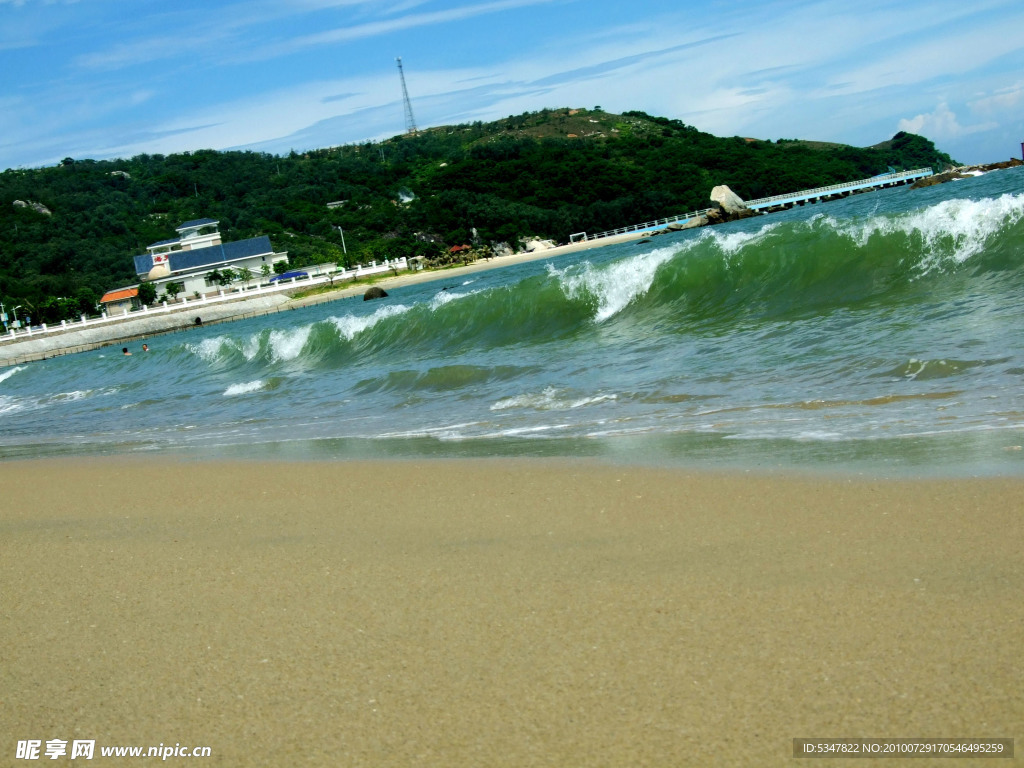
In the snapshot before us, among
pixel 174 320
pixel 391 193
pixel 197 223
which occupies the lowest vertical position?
pixel 174 320

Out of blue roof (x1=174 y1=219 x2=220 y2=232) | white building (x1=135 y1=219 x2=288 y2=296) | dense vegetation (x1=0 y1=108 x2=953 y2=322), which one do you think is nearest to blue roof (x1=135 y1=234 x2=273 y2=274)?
white building (x1=135 y1=219 x2=288 y2=296)

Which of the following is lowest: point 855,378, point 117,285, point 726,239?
point 855,378

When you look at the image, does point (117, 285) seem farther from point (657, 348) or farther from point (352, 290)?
point (657, 348)

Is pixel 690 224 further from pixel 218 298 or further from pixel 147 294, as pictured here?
pixel 147 294

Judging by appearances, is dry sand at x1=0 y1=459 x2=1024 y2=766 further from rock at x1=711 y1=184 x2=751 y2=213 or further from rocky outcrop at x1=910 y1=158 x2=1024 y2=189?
rock at x1=711 y1=184 x2=751 y2=213

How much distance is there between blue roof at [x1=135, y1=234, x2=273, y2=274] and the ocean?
7531 centimetres

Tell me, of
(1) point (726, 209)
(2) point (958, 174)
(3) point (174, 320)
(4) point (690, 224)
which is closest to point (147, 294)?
(3) point (174, 320)

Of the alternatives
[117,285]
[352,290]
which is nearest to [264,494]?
[352,290]

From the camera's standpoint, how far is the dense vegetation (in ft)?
313

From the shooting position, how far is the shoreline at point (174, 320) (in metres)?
60.5

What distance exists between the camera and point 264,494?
5.81 meters

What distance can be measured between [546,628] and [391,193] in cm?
12042

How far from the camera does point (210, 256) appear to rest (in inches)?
3659

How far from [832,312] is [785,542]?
875 cm
